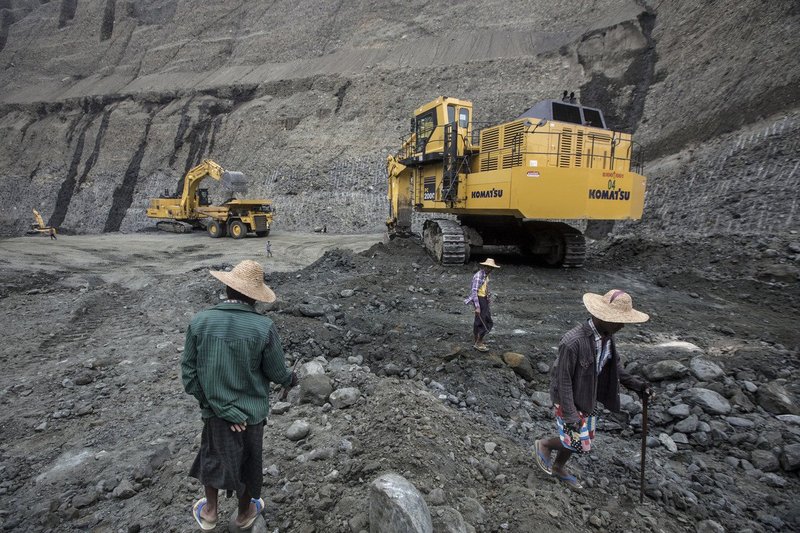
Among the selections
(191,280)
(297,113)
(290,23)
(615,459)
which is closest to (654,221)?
(615,459)

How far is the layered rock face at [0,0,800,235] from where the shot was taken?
13.9 metres

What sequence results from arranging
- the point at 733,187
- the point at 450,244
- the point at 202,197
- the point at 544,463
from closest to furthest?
the point at 544,463
the point at 450,244
the point at 733,187
the point at 202,197

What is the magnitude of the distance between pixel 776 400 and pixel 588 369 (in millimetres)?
2707

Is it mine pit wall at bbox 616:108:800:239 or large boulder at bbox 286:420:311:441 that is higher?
mine pit wall at bbox 616:108:800:239

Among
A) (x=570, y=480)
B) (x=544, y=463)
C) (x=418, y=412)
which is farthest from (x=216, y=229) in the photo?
(x=570, y=480)

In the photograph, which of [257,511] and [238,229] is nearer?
[257,511]

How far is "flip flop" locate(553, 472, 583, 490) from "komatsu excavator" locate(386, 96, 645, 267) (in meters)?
5.82

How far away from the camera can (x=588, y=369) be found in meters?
2.71

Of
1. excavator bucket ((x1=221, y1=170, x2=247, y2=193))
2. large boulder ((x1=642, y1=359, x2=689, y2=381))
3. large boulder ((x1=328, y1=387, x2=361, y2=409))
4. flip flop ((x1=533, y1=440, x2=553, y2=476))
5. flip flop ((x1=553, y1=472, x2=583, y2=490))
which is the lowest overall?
flip flop ((x1=553, y1=472, x2=583, y2=490))

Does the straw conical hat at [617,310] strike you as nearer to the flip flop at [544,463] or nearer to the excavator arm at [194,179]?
the flip flop at [544,463]

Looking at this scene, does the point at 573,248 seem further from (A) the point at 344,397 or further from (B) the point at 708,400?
(A) the point at 344,397

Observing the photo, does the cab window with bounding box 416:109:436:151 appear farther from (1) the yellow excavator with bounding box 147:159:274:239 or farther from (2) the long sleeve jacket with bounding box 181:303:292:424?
(1) the yellow excavator with bounding box 147:159:274:239

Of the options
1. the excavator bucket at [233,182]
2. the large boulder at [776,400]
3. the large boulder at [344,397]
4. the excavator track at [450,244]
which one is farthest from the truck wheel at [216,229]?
the large boulder at [776,400]

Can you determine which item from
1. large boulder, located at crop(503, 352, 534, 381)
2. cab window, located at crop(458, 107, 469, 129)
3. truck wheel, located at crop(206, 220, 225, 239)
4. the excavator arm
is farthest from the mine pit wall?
the excavator arm
